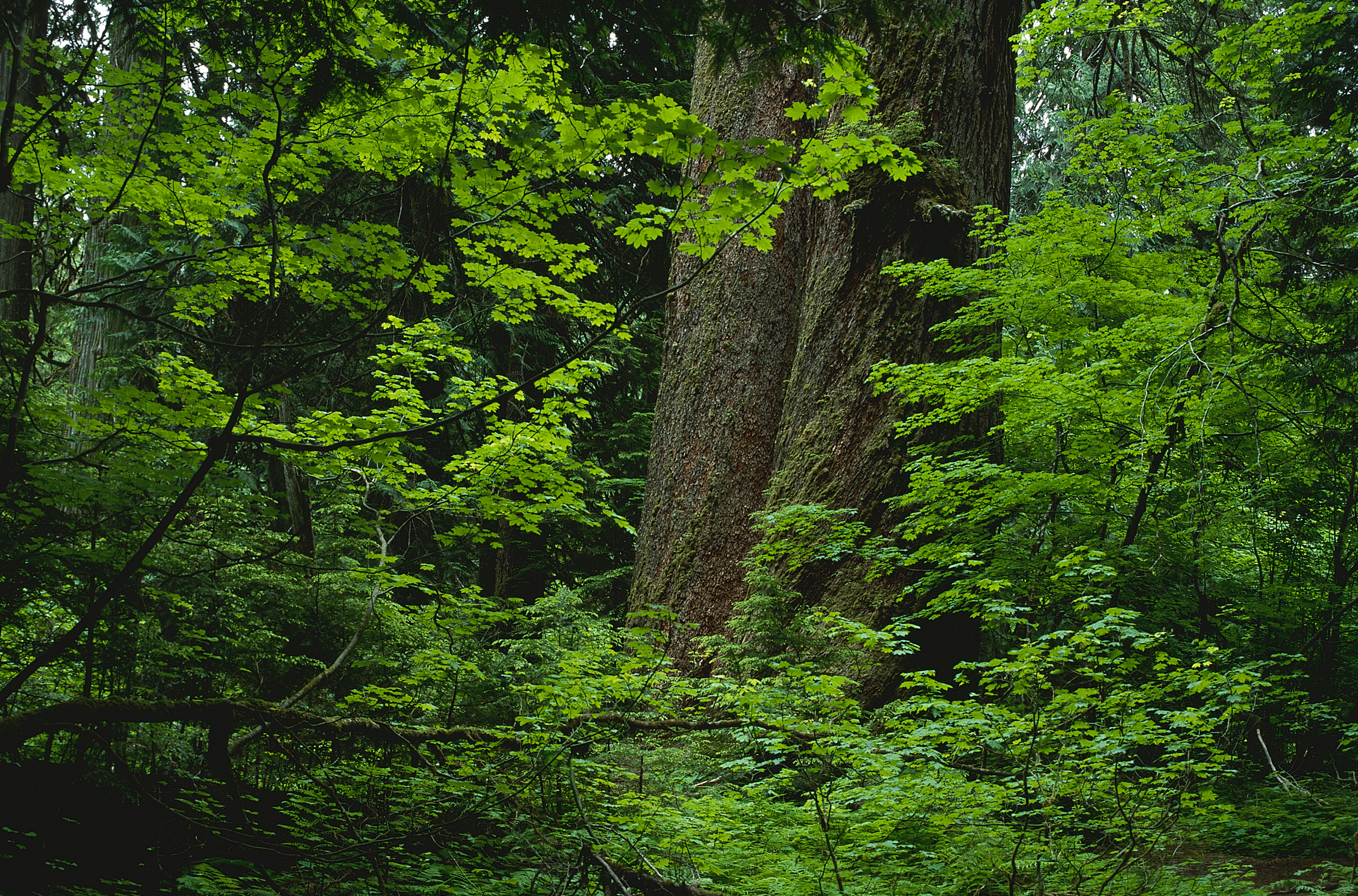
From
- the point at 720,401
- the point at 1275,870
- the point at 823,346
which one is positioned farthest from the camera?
the point at 720,401

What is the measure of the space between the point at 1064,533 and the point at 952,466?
0.96 metres

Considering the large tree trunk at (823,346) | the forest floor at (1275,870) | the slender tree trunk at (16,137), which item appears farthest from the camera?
the large tree trunk at (823,346)

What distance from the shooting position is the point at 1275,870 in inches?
164

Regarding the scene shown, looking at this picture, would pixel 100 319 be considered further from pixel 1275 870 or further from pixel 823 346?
pixel 1275 870

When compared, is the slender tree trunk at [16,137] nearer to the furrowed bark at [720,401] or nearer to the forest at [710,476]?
the forest at [710,476]

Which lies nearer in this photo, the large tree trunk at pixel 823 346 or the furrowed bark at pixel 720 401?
the large tree trunk at pixel 823 346

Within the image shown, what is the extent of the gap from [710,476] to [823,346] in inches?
52.8

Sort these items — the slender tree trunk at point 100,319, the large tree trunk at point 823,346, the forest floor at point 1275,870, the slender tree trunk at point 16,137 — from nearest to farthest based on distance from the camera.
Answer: the slender tree trunk at point 16,137 → the forest floor at point 1275,870 → the large tree trunk at point 823,346 → the slender tree trunk at point 100,319

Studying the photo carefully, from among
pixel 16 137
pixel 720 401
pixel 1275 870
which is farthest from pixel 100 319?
pixel 1275 870

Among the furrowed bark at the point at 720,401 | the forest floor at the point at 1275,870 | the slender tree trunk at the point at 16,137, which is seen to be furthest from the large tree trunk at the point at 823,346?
the slender tree trunk at the point at 16,137

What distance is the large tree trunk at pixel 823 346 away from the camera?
5.54m

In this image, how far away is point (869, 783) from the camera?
12.2ft

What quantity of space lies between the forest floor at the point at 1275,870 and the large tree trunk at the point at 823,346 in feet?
5.35

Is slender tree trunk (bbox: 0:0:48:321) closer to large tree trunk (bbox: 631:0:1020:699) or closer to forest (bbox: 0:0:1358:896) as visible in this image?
forest (bbox: 0:0:1358:896)
